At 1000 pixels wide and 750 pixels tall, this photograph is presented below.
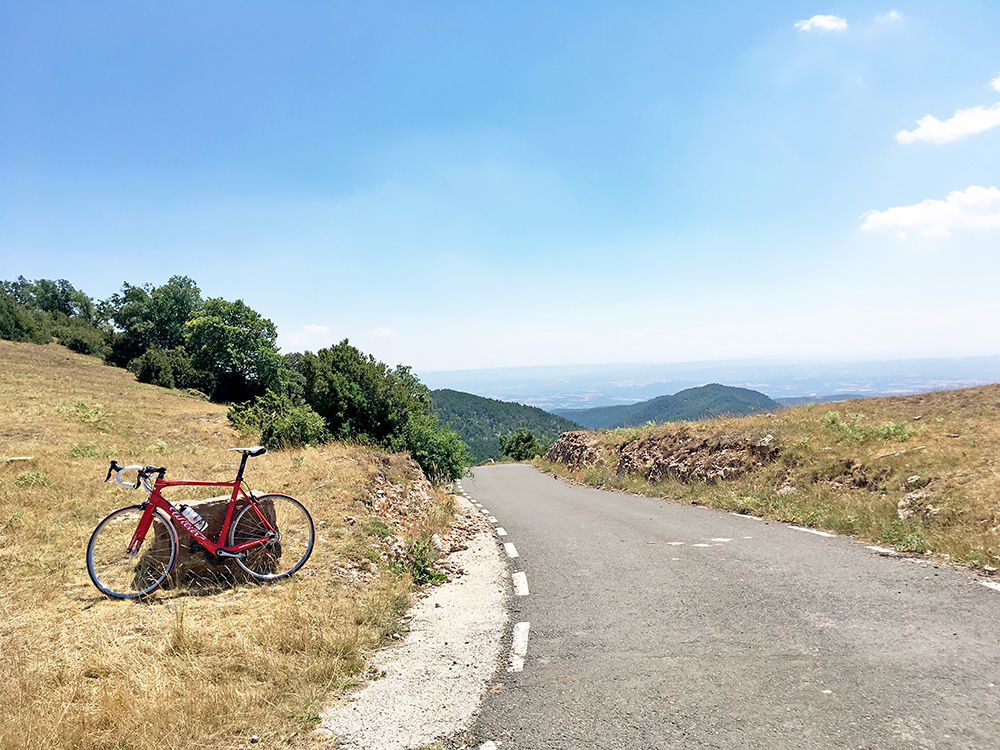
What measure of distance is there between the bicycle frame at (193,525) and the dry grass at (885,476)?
905cm

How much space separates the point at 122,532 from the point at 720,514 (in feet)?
36.2

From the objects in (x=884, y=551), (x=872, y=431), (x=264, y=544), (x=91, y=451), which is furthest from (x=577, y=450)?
(x=264, y=544)

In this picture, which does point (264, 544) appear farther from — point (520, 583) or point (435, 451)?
point (435, 451)

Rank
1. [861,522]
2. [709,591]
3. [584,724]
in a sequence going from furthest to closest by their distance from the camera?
[861,522], [709,591], [584,724]

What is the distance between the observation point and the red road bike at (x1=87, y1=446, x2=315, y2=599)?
617cm

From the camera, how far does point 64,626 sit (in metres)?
5.16

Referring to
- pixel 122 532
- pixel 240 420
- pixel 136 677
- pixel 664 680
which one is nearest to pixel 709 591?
pixel 664 680

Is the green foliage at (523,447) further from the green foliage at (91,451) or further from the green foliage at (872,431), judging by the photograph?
the green foliage at (872,431)

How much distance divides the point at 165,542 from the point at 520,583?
4628 millimetres

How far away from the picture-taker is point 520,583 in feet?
23.1

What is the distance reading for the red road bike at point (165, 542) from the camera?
617 cm

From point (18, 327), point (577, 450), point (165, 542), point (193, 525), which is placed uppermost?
point (18, 327)

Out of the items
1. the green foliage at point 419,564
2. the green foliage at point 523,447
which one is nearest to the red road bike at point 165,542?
the green foliage at point 419,564

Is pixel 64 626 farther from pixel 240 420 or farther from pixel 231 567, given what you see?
pixel 240 420
